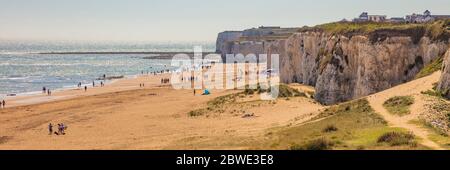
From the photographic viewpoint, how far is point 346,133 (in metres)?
20.9

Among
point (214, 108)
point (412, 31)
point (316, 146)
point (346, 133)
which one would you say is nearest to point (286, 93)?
point (214, 108)

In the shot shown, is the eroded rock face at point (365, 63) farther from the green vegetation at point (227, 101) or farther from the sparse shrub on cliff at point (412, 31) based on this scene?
the green vegetation at point (227, 101)

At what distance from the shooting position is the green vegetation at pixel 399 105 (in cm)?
2458

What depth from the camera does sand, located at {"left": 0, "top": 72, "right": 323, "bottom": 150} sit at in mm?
26906

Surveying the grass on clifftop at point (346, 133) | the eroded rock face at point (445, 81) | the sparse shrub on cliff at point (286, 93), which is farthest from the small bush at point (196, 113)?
the eroded rock face at point (445, 81)

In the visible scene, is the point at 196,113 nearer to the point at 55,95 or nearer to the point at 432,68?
the point at 432,68

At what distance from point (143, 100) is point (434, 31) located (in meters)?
32.3

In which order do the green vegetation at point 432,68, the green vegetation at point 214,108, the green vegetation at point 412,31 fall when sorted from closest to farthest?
the green vegetation at point 432,68 → the green vegetation at point 412,31 → the green vegetation at point 214,108

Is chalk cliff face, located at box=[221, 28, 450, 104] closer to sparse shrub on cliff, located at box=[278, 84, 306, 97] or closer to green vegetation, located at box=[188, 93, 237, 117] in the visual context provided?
sparse shrub on cliff, located at box=[278, 84, 306, 97]

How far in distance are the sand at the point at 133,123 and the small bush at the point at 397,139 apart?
5.48 m
